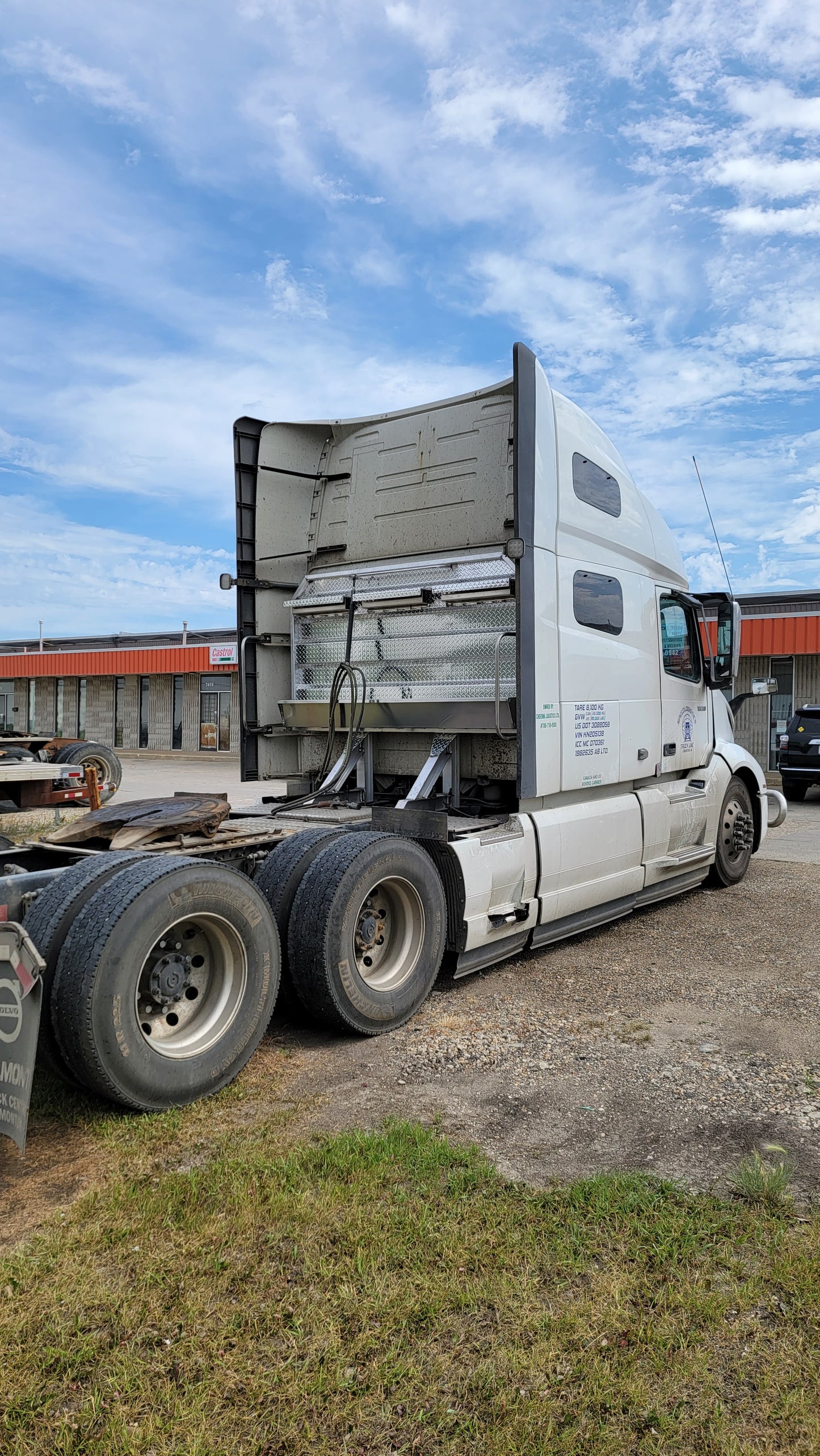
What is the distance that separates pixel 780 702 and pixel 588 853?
17.1m

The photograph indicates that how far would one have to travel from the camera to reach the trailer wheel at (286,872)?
491 centimetres

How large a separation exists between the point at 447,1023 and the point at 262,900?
1.50m

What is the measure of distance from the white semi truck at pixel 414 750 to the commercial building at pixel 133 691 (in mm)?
21333

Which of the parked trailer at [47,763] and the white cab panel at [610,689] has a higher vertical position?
the white cab panel at [610,689]

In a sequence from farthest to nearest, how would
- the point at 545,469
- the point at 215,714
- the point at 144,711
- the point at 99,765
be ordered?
the point at 144,711, the point at 215,714, the point at 99,765, the point at 545,469

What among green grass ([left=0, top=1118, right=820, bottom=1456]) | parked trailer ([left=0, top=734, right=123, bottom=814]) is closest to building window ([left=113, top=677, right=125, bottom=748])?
parked trailer ([left=0, top=734, right=123, bottom=814])

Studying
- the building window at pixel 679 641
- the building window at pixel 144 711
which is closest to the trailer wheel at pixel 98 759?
the building window at pixel 679 641

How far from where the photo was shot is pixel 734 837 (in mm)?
9438

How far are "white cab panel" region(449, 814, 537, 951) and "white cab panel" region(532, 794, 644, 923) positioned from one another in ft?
0.39

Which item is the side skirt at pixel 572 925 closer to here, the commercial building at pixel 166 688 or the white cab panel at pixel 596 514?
the white cab panel at pixel 596 514

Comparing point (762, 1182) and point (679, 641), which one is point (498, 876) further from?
point (679, 641)

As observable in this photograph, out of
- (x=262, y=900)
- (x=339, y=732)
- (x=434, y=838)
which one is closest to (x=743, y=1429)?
(x=262, y=900)

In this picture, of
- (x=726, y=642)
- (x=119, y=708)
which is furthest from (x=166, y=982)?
(x=119, y=708)

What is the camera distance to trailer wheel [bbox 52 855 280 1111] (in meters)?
3.67
